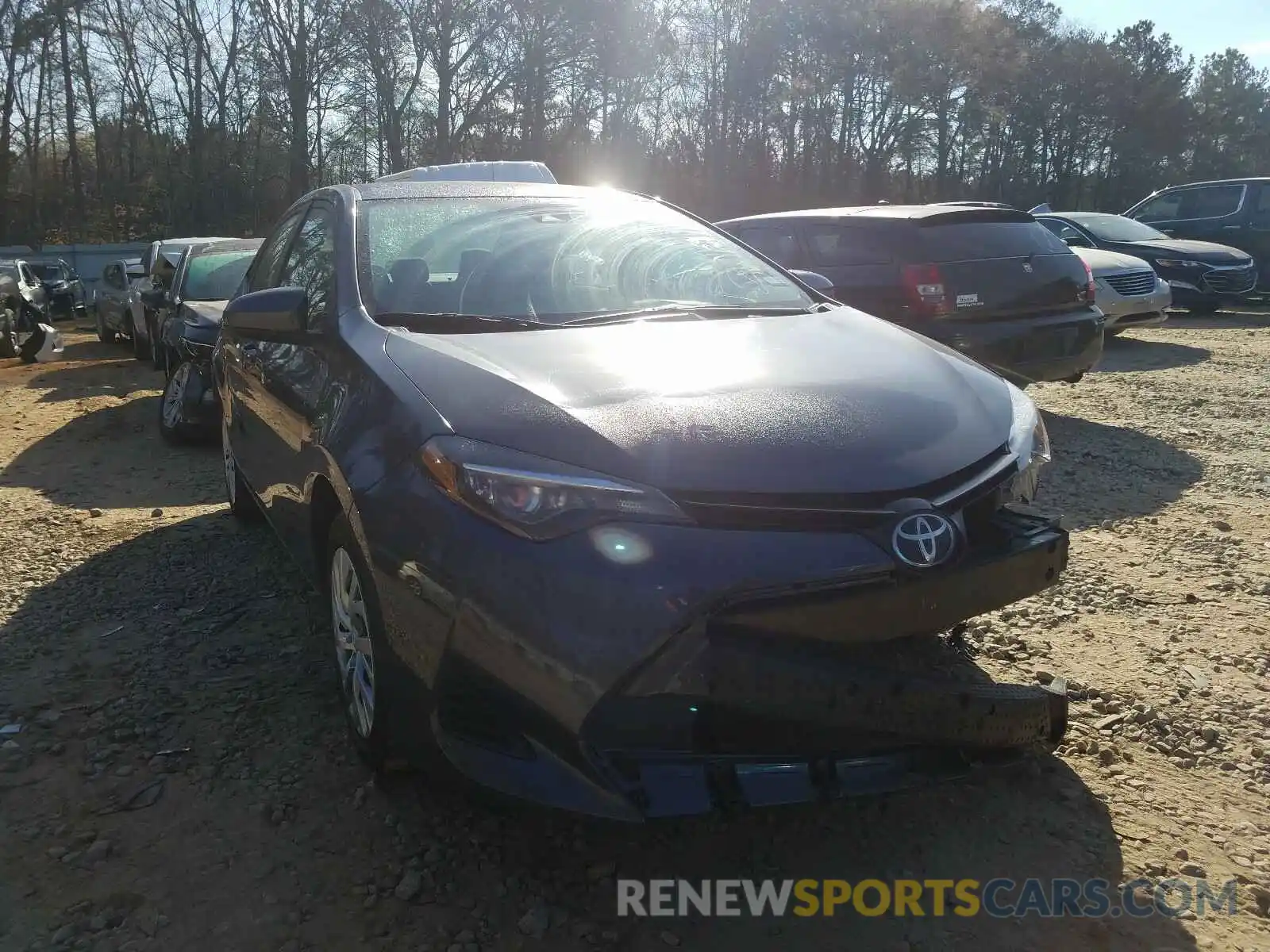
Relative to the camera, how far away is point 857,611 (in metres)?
2.07

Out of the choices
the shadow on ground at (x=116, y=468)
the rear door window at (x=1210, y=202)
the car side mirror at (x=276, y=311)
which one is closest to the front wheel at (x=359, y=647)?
the car side mirror at (x=276, y=311)

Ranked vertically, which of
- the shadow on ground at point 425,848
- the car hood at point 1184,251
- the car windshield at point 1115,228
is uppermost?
the car windshield at point 1115,228

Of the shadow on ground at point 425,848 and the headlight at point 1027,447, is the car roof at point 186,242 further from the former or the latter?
the headlight at point 1027,447

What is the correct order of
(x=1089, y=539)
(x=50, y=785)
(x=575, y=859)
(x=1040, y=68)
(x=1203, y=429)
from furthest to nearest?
(x=1040, y=68) < (x=1203, y=429) < (x=1089, y=539) < (x=50, y=785) < (x=575, y=859)

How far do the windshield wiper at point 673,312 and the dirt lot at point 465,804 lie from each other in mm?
1268

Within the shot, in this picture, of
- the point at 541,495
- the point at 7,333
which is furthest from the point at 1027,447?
the point at 7,333

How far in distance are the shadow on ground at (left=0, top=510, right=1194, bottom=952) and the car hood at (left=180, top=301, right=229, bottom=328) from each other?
14.6ft

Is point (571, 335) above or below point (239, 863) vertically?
above

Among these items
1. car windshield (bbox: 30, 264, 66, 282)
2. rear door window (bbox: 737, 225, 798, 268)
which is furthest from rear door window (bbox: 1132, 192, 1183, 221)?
car windshield (bbox: 30, 264, 66, 282)

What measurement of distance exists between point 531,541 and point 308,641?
6.38 ft

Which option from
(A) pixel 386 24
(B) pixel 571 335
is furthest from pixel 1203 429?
(A) pixel 386 24

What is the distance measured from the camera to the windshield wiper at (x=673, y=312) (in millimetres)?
3109

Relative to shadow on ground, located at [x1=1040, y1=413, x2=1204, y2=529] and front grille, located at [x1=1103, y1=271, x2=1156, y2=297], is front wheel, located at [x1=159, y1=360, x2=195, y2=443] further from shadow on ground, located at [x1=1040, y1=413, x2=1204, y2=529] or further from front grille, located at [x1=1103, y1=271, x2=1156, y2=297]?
front grille, located at [x1=1103, y1=271, x2=1156, y2=297]

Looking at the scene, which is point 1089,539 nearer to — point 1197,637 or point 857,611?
point 1197,637
